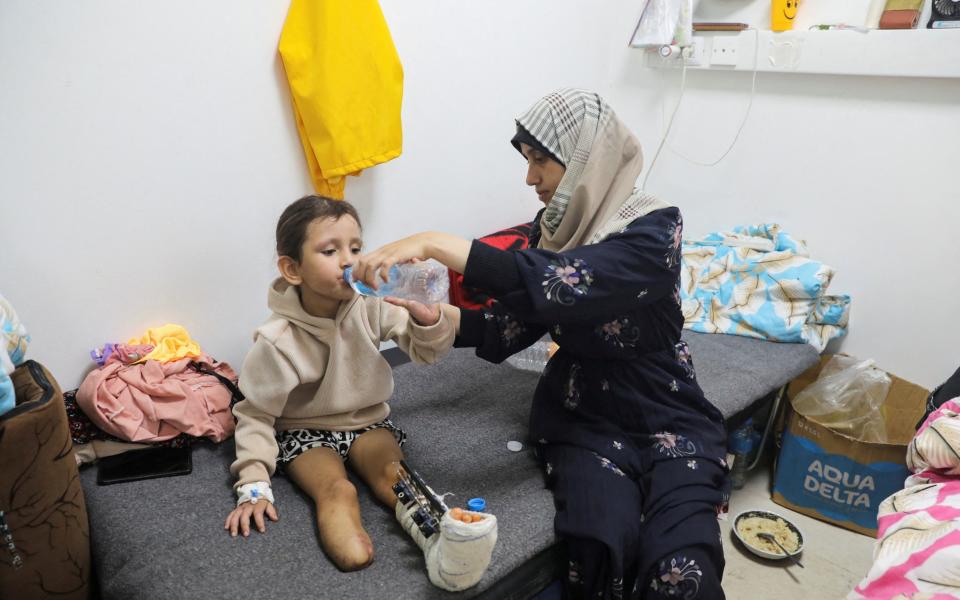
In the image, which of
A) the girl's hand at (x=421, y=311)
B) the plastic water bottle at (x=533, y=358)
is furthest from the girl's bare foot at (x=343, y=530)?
the plastic water bottle at (x=533, y=358)

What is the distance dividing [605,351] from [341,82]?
989mm

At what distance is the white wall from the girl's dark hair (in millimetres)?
451

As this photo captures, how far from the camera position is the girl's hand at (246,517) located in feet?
4.71

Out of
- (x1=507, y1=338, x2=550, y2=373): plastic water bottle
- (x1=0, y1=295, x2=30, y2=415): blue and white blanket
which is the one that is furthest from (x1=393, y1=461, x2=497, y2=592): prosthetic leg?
(x1=507, y1=338, x2=550, y2=373): plastic water bottle

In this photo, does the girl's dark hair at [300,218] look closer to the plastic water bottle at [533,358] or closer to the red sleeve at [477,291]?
the red sleeve at [477,291]

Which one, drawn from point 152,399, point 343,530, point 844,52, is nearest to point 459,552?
point 343,530

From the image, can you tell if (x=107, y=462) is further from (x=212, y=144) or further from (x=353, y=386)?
(x=212, y=144)

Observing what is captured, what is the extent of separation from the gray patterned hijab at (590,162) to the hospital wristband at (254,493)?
0.85m

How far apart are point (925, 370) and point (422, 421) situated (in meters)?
1.64

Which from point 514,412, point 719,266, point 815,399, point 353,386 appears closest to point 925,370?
point 815,399

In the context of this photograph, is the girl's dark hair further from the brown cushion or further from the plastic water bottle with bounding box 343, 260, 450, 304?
the brown cushion

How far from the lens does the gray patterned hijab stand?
157cm

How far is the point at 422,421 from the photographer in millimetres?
1891

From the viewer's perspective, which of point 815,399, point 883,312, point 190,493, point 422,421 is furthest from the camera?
point 883,312
